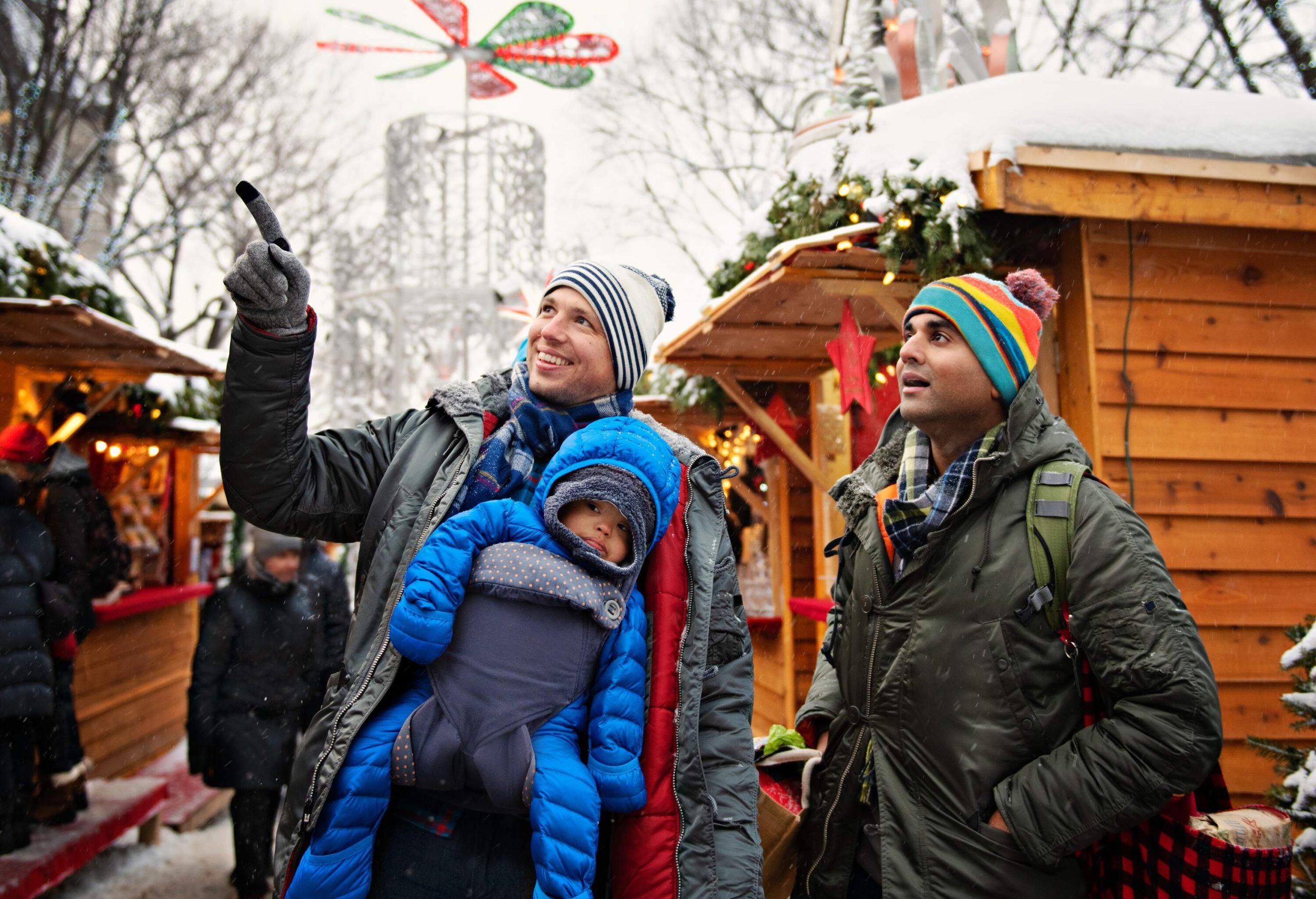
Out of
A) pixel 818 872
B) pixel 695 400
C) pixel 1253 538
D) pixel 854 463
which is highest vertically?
pixel 695 400

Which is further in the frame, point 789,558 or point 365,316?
point 365,316

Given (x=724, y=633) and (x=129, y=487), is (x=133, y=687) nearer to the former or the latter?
(x=129, y=487)

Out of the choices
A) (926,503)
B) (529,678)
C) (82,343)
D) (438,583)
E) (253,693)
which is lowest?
(253,693)

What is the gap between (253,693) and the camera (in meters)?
4.70

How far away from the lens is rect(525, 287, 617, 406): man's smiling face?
1.84 meters

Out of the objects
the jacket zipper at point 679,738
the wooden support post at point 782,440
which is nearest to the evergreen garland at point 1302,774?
the jacket zipper at point 679,738

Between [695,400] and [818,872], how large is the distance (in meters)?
5.76

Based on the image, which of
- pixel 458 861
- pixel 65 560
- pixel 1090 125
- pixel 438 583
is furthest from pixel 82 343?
pixel 1090 125

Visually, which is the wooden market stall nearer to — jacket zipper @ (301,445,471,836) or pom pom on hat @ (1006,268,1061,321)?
jacket zipper @ (301,445,471,836)

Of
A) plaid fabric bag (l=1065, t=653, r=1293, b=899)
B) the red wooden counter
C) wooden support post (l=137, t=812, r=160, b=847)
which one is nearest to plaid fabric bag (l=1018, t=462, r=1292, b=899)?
plaid fabric bag (l=1065, t=653, r=1293, b=899)

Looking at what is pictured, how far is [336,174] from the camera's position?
17.2 m

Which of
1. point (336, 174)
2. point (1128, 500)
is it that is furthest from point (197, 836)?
point (336, 174)

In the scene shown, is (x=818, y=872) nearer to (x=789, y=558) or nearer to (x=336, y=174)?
(x=789, y=558)

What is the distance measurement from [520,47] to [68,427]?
7916 millimetres
